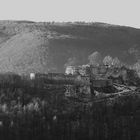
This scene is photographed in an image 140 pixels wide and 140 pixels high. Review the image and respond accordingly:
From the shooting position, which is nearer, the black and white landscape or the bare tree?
the black and white landscape

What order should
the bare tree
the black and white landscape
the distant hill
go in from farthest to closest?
the distant hill → the bare tree → the black and white landscape

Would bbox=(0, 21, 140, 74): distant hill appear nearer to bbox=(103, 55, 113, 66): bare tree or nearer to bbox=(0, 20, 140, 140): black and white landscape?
bbox=(103, 55, 113, 66): bare tree

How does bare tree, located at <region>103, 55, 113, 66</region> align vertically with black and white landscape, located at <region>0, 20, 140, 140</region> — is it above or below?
below

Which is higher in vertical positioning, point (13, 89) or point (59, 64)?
point (13, 89)

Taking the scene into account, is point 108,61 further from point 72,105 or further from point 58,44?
point 72,105

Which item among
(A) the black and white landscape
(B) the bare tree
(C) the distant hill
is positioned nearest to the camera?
(A) the black and white landscape

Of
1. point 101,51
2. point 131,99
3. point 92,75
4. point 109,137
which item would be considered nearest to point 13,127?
point 109,137

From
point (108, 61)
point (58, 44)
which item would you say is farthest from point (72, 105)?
point (58, 44)

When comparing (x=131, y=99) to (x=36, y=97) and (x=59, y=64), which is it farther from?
(x=59, y=64)

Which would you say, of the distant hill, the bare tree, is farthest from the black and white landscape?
the distant hill
